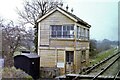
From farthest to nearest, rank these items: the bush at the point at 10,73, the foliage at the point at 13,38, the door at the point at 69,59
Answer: the door at the point at 69,59, the foliage at the point at 13,38, the bush at the point at 10,73

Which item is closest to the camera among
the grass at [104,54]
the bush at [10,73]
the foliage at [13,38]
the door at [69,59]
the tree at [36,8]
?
the grass at [104,54]

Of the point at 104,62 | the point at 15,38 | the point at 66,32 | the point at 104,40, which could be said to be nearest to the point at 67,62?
the point at 66,32

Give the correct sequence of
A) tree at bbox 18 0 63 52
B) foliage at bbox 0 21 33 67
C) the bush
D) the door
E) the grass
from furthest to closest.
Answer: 1. tree at bbox 18 0 63 52
2. the door
3. foliage at bbox 0 21 33 67
4. the bush
5. the grass

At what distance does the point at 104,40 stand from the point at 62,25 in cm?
374

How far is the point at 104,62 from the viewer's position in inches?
125

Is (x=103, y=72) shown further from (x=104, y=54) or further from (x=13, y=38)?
(x=13, y=38)

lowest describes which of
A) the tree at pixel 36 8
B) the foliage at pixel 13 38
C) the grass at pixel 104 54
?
the grass at pixel 104 54

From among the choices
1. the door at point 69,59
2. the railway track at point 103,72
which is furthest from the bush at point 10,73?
the door at point 69,59

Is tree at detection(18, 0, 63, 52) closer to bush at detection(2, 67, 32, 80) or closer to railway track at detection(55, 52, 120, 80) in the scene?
bush at detection(2, 67, 32, 80)

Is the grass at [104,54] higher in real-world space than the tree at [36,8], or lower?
lower

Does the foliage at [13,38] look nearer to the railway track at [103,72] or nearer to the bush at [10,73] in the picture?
the bush at [10,73]

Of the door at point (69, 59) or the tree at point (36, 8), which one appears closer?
the door at point (69, 59)

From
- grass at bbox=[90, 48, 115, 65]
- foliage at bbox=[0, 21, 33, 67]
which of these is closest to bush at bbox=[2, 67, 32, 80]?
foliage at bbox=[0, 21, 33, 67]

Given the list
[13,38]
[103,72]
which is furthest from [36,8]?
[103,72]
